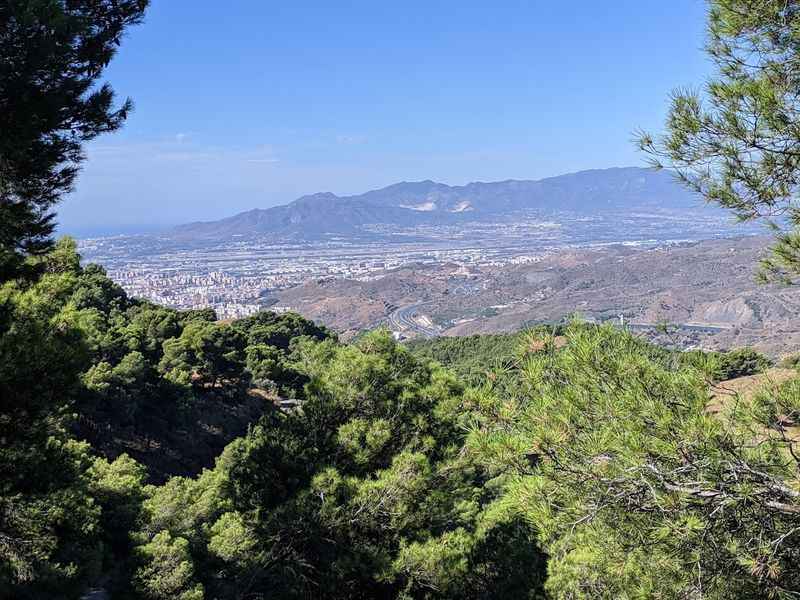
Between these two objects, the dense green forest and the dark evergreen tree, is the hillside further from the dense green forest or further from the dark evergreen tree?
the dark evergreen tree

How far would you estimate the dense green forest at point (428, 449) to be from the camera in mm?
2746

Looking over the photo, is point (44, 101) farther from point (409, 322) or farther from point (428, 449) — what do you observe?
point (409, 322)

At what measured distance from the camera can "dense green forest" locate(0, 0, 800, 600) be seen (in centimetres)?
275

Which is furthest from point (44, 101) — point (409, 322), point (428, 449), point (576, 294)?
point (576, 294)

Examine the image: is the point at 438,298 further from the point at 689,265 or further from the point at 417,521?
the point at 417,521

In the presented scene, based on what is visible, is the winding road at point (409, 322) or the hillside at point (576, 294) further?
the winding road at point (409, 322)

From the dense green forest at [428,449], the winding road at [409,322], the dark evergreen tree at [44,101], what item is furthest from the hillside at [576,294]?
the dark evergreen tree at [44,101]

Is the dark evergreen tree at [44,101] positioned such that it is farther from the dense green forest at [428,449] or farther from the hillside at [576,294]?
the hillside at [576,294]

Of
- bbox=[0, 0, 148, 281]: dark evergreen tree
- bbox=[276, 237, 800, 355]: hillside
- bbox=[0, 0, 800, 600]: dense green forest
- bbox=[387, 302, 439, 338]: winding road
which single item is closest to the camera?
bbox=[0, 0, 800, 600]: dense green forest

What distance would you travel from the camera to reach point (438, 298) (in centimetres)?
8212

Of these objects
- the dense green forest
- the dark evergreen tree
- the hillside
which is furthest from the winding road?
the dark evergreen tree

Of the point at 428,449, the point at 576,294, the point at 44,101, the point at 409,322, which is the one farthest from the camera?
the point at 576,294

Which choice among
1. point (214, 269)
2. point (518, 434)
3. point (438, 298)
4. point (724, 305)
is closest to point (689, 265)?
point (724, 305)

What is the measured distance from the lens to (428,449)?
5.93m
